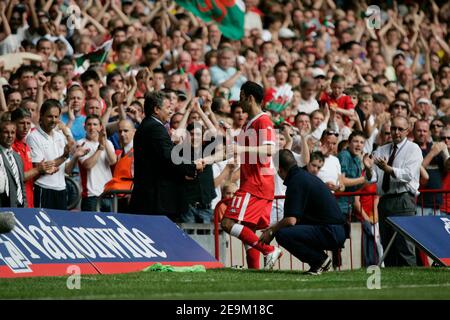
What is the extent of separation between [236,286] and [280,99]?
32.7ft

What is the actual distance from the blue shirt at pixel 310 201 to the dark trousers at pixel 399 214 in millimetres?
2280

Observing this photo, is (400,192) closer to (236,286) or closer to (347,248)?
(347,248)

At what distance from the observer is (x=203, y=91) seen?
20.3 m

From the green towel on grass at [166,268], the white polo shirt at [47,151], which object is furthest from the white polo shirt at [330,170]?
the green towel on grass at [166,268]

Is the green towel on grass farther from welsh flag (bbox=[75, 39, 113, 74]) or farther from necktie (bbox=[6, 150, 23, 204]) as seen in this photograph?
welsh flag (bbox=[75, 39, 113, 74])

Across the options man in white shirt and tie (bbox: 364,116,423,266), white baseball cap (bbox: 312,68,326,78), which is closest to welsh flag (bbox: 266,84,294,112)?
white baseball cap (bbox: 312,68,326,78)

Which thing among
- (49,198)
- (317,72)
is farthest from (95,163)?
(317,72)

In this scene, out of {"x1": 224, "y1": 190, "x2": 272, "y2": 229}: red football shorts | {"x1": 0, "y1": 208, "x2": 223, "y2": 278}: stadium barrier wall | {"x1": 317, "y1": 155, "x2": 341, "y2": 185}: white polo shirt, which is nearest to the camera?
{"x1": 0, "y1": 208, "x2": 223, "y2": 278}: stadium barrier wall

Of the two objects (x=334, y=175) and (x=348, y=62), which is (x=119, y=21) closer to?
(x=348, y=62)

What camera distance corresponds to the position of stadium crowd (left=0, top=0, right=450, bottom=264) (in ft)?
57.7

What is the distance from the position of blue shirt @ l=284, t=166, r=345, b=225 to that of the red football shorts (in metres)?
0.79

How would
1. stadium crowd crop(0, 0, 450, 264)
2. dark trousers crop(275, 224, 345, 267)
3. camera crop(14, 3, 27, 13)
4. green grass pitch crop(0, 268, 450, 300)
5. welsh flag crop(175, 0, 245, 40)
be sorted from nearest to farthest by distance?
green grass pitch crop(0, 268, 450, 300) → dark trousers crop(275, 224, 345, 267) → stadium crowd crop(0, 0, 450, 264) → camera crop(14, 3, 27, 13) → welsh flag crop(175, 0, 245, 40)

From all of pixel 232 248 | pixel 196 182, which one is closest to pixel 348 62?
pixel 232 248

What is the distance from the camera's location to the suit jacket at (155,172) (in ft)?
50.2
